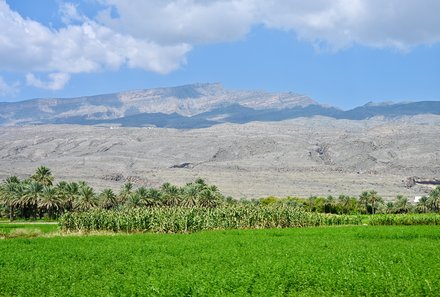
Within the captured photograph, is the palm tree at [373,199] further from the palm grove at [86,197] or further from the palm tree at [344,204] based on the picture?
the palm grove at [86,197]

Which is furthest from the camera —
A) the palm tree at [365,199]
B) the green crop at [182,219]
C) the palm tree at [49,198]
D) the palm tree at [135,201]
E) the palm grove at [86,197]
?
the palm tree at [365,199]

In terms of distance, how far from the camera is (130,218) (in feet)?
201

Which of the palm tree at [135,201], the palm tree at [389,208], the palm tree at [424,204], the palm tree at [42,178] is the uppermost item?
the palm tree at [42,178]

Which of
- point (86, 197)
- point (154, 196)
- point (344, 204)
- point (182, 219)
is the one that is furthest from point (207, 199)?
point (344, 204)

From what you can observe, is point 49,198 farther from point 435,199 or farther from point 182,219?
point 435,199

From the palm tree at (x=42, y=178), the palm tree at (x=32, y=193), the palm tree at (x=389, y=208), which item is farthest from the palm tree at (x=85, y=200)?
the palm tree at (x=389, y=208)

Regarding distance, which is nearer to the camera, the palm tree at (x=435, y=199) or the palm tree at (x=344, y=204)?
the palm tree at (x=435, y=199)

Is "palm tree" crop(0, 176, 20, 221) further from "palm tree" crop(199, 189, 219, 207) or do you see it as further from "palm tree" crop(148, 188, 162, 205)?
"palm tree" crop(199, 189, 219, 207)

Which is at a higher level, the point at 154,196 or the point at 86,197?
the point at 86,197

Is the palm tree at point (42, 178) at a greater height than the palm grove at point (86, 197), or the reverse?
the palm tree at point (42, 178)

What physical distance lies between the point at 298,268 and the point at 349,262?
399cm

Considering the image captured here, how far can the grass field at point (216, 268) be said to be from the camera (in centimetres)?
2094

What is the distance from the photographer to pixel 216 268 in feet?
88.2

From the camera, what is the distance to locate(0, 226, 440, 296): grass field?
68.7 feet
